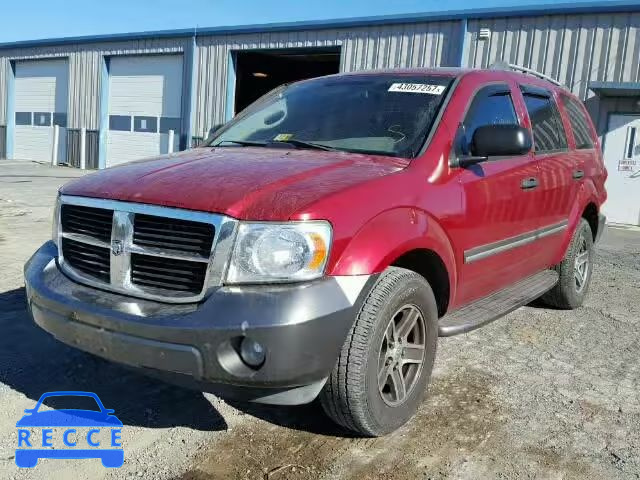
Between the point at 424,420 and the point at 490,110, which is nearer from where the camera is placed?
the point at 424,420

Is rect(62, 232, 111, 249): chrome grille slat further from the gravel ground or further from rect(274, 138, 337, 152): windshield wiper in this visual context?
rect(274, 138, 337, 152): windshield wiper

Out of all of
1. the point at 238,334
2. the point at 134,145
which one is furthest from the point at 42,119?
the point at 238,334

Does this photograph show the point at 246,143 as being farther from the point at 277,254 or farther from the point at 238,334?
the point at 238,334

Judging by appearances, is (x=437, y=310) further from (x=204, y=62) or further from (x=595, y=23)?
(x=204, y=62)

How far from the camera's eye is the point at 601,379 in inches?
153

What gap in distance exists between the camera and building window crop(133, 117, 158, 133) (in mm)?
20423

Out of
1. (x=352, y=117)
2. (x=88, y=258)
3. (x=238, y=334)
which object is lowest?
(x=238, y=334)

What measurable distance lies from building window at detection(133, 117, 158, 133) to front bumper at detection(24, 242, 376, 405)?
18.7 m

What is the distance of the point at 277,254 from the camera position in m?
2.50

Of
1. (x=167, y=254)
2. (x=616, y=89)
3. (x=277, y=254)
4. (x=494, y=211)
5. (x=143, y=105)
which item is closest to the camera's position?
(x=277, y=254)

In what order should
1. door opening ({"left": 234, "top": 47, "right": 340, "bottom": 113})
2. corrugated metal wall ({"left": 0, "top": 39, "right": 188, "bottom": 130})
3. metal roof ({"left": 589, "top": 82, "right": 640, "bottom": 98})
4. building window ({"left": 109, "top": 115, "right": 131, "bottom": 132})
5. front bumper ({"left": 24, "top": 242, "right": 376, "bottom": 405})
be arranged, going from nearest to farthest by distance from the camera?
1. front bumper ({"left": 24, "top": 242, "right": 376, "bottom": 405})
2. metal roof ({"left": 589, "top": 82, "right": 640, "bottom": 98})
3. door opening ({"left": 234, "top": 47, "right": 340, "bottom": 113})
4. corrugated metal wall ({"left": 0, "top": 39, "right": 188, "bottom": 130})
5. building window ({"left": 109, "top": 115, "right": 131, "bottom": 132})

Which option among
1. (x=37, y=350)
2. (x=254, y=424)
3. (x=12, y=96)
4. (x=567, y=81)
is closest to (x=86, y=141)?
(x=12, y=96)

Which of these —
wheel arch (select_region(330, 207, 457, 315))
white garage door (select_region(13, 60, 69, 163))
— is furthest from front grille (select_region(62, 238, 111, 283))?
white garage door (select_region(13, 60, 69, 163))

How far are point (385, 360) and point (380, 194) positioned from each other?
2.57 feet
